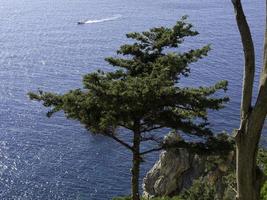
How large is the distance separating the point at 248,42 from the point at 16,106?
5539cm

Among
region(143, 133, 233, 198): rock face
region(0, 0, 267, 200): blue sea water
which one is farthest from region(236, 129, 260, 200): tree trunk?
region(0, 0, 267, 200): blue sea water

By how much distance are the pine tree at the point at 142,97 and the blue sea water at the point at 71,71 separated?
23.6m

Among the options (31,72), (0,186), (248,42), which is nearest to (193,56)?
(248,42)

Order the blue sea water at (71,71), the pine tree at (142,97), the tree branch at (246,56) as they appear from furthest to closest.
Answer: the blue sea water at (71,71)
the pine tree at (142,97)
the tree branch at (246,56)

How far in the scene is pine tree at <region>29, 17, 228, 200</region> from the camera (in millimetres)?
16719

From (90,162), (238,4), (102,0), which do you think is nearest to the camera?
(238,4)

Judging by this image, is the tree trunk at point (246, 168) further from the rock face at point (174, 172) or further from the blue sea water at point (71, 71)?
the blue sea water at point (71, 71)

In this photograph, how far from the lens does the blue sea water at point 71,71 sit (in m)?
44.2

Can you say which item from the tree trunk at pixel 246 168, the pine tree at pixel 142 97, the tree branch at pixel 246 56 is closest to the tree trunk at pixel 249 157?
the tree trunk at pixel 246 168

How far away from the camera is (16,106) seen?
197 feet

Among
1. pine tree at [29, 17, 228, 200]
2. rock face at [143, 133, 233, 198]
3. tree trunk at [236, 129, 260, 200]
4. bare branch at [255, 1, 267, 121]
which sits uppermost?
bare branch at [255, 1, 267, 121]

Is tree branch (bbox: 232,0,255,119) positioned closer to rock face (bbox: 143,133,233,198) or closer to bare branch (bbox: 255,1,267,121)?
bare branch (bbox: 255,1,267,121)

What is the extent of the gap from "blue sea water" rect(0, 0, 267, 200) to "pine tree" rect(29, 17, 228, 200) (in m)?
23.6

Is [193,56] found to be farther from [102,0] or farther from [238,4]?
[102,0]
